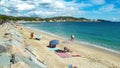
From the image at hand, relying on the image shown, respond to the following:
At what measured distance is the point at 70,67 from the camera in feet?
54.5

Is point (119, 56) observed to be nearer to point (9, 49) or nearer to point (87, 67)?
point (87, 67)

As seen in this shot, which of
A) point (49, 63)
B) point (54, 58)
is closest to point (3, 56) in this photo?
point (49, 63)

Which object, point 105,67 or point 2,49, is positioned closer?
point 2,49

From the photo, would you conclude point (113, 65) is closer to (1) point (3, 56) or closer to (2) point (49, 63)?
(2) point (49, 63)

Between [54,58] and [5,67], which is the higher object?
[5,67]

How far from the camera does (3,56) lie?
13117 millimetres

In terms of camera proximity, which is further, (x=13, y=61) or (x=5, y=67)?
(x=13, y=61)

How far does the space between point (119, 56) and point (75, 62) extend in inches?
312

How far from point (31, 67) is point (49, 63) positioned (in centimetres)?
501

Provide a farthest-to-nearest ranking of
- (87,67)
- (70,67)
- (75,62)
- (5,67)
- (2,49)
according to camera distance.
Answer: (75,62) < (87,67) < (70,67) < (2,49) < (5,67)


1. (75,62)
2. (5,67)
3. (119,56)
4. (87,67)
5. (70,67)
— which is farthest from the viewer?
(119,56)

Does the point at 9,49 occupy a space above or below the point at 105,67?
above

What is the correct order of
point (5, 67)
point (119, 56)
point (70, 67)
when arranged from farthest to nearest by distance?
point (119, 56), point (70, 67), point (5, 67)

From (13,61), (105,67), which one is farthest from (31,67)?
(105,67)
